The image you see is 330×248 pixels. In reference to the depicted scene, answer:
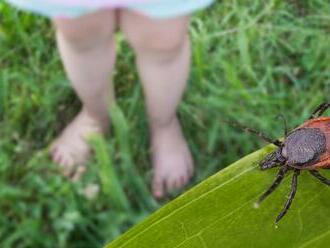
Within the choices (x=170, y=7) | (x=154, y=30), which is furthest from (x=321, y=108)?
(x=154, y=30)

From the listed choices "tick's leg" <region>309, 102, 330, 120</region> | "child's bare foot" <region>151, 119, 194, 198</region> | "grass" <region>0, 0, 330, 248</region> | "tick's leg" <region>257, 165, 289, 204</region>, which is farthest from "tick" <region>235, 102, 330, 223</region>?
"child's bare foot" <region>151, 119, 194, 198</region>

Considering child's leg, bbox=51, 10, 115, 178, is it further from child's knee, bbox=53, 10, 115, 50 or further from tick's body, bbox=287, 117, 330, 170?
tick's body, bbox=287, 117, 330, 170

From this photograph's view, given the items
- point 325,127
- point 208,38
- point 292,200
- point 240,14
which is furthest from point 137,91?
point 292,200

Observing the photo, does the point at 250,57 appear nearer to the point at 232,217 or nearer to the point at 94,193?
the point at 94,193

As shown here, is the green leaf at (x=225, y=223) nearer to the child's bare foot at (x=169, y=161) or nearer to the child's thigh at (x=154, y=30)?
the child's thigh at (x=154, y=30)

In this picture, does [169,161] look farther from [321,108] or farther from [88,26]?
[321,108]
